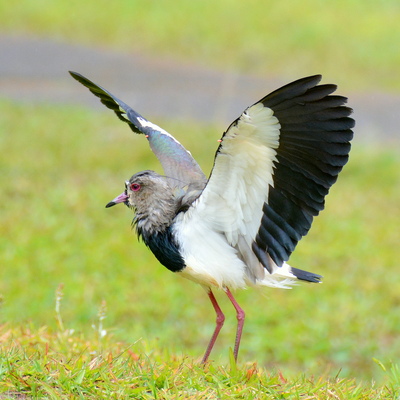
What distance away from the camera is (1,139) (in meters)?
9.92

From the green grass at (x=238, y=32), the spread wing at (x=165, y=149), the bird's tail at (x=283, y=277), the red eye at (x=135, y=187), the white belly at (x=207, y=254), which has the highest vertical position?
the green grass at (x=238, y=32)

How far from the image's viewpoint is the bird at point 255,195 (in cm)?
355

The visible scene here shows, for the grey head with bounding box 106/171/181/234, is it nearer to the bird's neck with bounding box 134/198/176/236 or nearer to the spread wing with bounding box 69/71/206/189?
the bird's neck with bounding box 134/198/176/236

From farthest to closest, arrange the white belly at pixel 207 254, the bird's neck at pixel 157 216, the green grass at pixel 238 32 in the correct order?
the green grass at pixel 238 32
the bird's neck at pixel 157 216
the white belly at pixel 207 254

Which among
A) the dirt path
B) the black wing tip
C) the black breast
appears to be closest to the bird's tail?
the black wing tip

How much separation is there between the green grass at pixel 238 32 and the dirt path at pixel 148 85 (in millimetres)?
508

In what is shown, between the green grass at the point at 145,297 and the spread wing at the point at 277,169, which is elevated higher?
the spread wing at the point at 277,169

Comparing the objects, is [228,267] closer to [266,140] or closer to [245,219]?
[245,219]

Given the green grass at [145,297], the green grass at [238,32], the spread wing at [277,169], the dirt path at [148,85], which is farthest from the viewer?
the green grass at [238,32]

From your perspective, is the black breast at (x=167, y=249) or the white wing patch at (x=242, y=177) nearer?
the white wing patch at (x=242, y=177)

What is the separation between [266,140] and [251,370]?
1.07m

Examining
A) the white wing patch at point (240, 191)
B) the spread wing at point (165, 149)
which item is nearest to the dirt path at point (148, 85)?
the spread wing at point (165, 149)

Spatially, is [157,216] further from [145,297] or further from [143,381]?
[145,297]

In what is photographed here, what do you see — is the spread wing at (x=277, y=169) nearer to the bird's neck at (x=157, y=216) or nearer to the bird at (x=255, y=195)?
the bird at (x=255, y=195)
